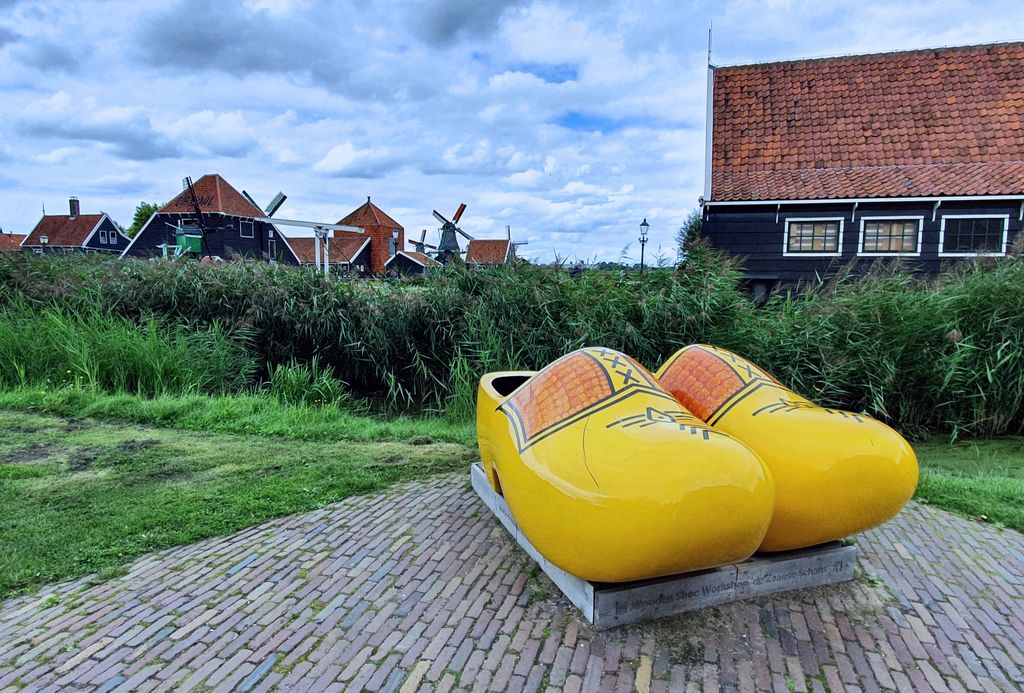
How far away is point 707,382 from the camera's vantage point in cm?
230

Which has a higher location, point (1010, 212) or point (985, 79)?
point (985, 79)

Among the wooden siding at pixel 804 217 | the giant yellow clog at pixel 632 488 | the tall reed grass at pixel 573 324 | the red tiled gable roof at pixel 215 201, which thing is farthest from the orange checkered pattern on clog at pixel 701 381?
the red tiled gable roof at pixel 215 201

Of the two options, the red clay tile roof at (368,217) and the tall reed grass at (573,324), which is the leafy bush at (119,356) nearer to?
the tall reed grass at (573,324)

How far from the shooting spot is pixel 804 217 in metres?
10.0

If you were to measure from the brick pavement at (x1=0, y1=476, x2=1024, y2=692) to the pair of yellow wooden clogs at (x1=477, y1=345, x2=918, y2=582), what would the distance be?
238 millimetres

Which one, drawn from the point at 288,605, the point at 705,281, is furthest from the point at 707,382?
the point at 705,281

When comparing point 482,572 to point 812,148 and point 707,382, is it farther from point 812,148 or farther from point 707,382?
point 812,148

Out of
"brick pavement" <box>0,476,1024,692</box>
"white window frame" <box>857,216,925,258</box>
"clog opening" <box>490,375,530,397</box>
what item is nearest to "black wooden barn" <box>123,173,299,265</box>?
"white window frame" <box>857,216,925,258</box>

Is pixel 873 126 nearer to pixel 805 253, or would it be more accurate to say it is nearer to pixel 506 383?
pixel 805 253

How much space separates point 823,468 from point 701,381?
22.4 inches

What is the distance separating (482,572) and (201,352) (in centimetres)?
428

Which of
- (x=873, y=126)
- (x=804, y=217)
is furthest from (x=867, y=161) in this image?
(x=804, y=217)

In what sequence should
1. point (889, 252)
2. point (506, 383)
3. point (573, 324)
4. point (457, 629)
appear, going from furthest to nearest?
point (889, 252)
point (573, 324)
point (506, 383)
point (457, 629)

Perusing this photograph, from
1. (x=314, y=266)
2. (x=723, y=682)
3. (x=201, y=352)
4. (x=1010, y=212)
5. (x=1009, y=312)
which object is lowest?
(x=723, y=682)
